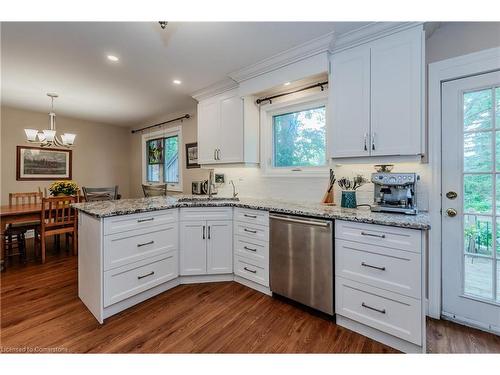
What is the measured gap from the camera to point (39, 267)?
9.64 ft

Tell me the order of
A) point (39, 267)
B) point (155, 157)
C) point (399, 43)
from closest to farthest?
point (399, 43) → point (39, 267) → point (155, 157)

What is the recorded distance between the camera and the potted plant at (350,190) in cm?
218

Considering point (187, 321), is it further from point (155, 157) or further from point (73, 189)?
point (155, 157)

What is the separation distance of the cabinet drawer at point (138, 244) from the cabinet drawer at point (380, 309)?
165cm

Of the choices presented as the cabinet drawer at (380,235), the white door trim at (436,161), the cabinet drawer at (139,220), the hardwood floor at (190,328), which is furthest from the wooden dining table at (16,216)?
the white door trim at (436,161)

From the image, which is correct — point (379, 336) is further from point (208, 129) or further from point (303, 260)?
point (208, 129)

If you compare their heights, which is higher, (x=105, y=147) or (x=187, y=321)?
(x=105, y=147)

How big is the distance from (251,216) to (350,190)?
1.02 m

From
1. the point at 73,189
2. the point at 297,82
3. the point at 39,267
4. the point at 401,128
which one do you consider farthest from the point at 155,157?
the point at 401,128

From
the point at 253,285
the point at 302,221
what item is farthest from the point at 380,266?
the point at 253,285

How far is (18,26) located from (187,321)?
2.76 metres

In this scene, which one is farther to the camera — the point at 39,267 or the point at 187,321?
the point at 39,267

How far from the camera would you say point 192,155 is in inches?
161

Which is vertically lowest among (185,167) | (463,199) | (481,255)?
(481,255)
